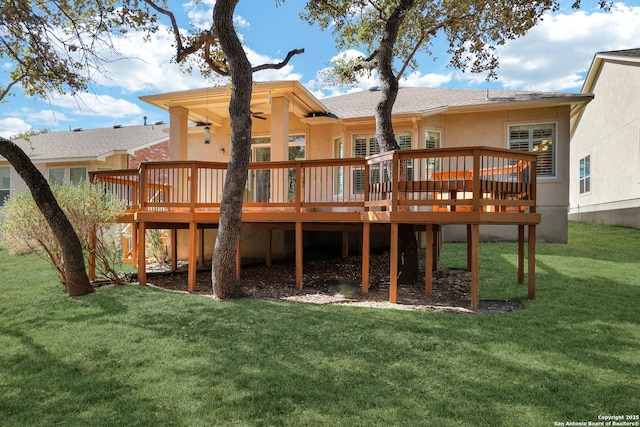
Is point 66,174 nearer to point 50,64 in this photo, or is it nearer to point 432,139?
point 50,64

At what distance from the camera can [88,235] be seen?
751 cm

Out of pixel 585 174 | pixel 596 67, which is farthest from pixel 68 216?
pixel 585 174

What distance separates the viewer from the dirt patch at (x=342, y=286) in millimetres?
6383

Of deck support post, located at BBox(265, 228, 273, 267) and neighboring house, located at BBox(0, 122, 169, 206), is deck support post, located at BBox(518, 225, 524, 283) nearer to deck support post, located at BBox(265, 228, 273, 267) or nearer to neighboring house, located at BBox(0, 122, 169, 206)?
deck support post, located at BBox(265, 228, 273, 267)

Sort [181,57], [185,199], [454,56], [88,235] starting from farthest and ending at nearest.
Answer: [185,199], [454,56], [181,57], [88,235]

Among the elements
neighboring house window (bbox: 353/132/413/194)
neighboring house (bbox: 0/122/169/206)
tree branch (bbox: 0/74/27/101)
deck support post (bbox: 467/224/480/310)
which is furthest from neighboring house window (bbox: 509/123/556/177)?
tree branch (bbox: 0/74/27/101)

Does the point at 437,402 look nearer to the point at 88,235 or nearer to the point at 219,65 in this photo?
the point at 88,235

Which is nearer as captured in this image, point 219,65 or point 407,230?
point 407,230

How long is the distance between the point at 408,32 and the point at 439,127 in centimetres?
300

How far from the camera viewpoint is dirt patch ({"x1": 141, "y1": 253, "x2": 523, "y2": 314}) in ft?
20.9

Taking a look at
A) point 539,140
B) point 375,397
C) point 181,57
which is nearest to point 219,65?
point 181,57

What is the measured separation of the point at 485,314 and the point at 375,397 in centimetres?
296

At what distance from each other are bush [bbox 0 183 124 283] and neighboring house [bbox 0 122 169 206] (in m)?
8.72

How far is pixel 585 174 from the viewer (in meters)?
19.1
